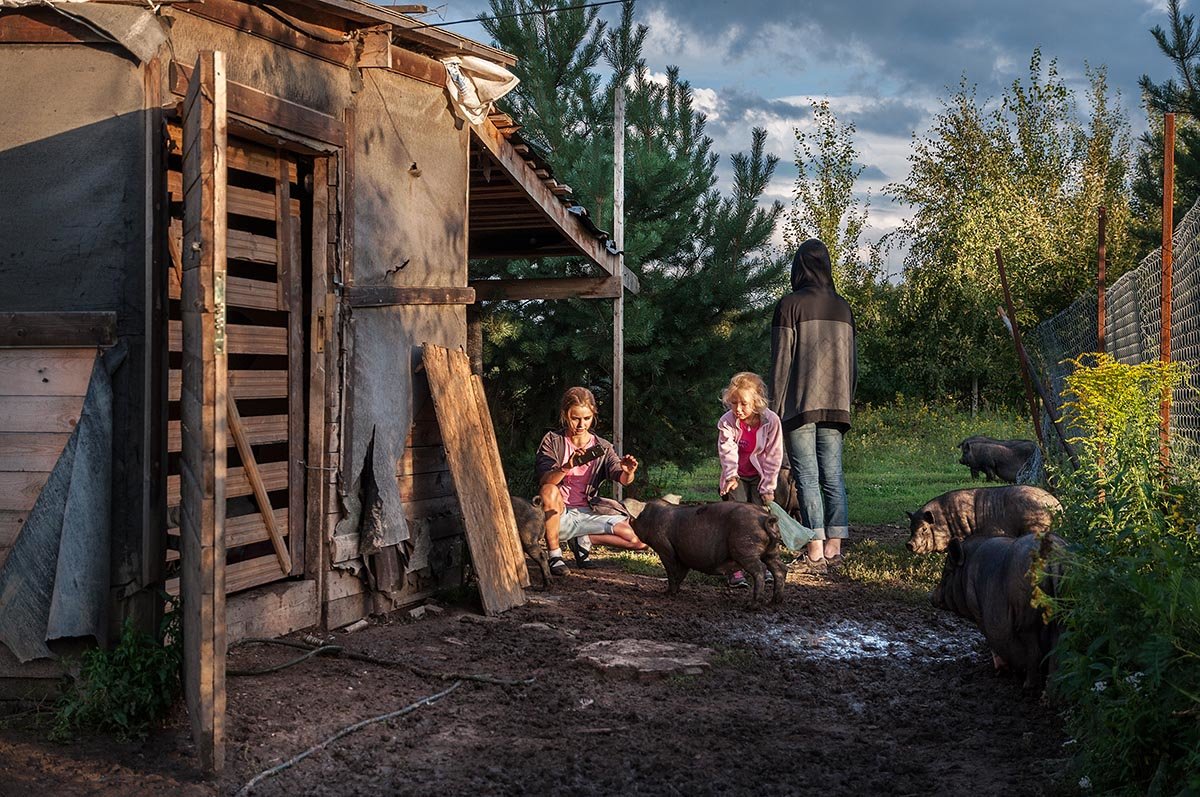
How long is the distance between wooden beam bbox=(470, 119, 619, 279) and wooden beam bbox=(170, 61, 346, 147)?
150cm

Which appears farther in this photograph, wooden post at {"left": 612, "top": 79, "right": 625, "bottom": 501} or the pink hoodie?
wooden post at {"left": 612, "top": 79, "right": 625, "bottom": 501}

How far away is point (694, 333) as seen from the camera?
14047 mm

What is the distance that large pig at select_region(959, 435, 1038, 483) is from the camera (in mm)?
15281

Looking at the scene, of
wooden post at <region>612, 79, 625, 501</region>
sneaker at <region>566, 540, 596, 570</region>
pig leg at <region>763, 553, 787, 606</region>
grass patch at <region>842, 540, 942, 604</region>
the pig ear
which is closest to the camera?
the pig ear

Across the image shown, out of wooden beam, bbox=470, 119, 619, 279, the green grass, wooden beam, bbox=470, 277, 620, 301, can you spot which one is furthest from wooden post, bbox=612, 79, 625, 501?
the green grass

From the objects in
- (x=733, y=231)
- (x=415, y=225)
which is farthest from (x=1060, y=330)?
(x=415, y=225)

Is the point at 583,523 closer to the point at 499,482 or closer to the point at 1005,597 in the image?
the point at 499,482

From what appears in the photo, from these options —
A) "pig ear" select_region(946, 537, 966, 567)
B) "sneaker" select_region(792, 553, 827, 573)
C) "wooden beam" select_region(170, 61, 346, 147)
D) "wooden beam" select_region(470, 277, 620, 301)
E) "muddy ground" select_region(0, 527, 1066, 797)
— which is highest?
"wooden beam" select_region(170, 61, 346, 147)

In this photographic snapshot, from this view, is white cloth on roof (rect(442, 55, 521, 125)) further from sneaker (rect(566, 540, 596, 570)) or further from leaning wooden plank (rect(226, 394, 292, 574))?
sneaker (rect(566, 540, 596, 570))

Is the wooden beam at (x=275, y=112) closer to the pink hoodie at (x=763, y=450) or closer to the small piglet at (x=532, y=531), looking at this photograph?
the small piglet at (x=532, y=531)

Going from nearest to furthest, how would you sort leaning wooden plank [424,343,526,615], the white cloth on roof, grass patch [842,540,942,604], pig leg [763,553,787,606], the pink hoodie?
leaning wooden plank [424,343,526,615] < pig leg [763,553,787,606] < the white cloth on roof < grass patch [842,540,942,604] < the pink hoodie

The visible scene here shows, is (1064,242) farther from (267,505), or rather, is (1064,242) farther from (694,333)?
(267,505)

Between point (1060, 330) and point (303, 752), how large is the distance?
415 inches

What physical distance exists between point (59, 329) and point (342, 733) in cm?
239
